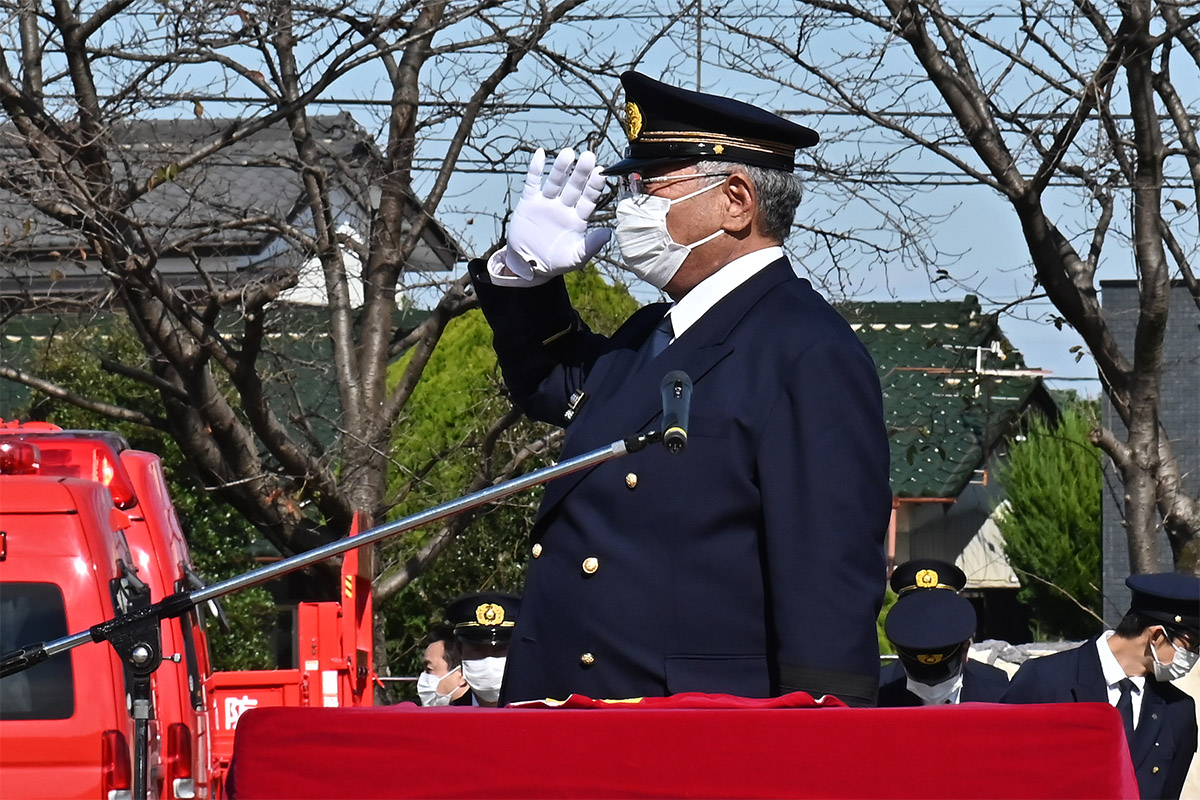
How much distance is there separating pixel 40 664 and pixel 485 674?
259 cm

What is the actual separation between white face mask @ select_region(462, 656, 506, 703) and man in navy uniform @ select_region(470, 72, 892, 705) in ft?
12.7

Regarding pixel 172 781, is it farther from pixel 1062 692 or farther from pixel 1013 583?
pixel 1013 583

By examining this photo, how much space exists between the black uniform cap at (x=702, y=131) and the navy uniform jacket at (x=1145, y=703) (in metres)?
2.92

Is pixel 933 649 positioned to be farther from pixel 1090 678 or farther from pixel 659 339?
pixel 659 339

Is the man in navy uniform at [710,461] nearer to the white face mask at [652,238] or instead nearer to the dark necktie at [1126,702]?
the white face mask at [652,238]

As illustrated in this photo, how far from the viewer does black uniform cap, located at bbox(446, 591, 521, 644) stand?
261 inches


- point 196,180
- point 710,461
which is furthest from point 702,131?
point 196,180

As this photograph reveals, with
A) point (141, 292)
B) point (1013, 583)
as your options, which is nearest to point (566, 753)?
point (141, 292)

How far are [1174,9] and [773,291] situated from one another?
5.56m

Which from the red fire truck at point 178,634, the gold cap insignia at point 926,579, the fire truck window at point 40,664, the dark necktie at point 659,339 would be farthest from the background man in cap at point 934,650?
the dark necktie at point 659,339

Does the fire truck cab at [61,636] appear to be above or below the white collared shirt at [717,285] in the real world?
below

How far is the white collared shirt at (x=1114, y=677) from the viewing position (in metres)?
5.32

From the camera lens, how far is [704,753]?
175cm

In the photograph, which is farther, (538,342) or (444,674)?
(444,674)
